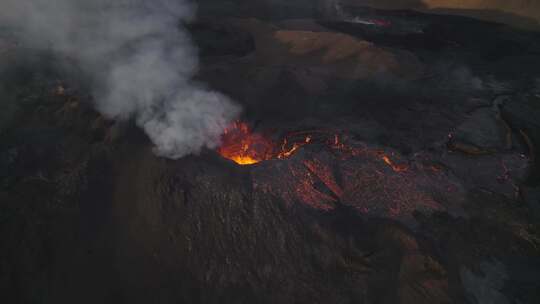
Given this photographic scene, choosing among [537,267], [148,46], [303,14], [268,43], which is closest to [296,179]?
[537,267]

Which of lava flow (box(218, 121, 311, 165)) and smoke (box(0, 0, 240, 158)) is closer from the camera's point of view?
lava flow (box(218, 121, 311, 165))

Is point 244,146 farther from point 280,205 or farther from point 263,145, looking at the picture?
point 280,205

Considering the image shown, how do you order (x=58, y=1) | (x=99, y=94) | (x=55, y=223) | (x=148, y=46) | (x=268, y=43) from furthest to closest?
1. (x=268, y=43)
2. (x=58, y=1)
3. (x=148, y=46)
4. (x=99, y=94)
5. (x=55, y=223)

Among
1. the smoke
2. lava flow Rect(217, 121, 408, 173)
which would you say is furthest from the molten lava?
the smoke

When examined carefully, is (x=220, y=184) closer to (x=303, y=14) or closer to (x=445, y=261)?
(x=445, y=261)

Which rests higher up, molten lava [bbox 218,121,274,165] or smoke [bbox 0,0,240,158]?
smoke [bbox 0,0,240,158]

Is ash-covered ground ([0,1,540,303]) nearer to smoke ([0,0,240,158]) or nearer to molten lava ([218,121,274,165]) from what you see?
molten lava ([218,121,274,165])
